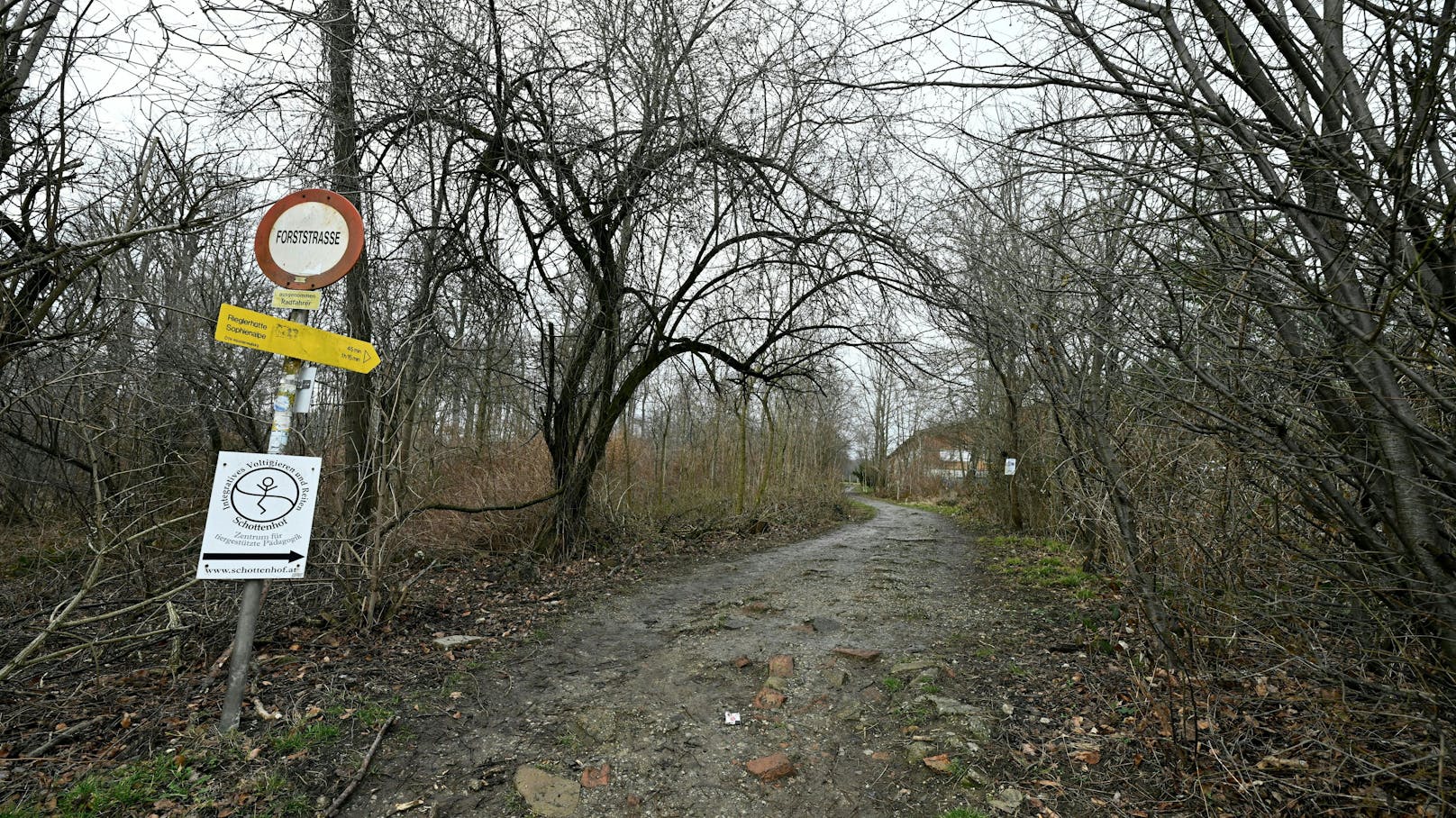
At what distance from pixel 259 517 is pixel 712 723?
241 cm

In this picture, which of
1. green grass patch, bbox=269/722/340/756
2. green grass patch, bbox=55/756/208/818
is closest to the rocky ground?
green grass patch, bbox=269/722/340/756

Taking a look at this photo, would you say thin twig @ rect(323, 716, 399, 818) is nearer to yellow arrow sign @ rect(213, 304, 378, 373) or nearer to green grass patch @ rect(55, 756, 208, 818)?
green grass patch @ rect(55, 756, 208, 818)

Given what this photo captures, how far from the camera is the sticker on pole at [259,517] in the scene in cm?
315

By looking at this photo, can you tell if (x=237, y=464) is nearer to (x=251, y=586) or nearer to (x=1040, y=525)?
(x=251, y=586)

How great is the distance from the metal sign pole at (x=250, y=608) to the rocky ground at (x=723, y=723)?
745mm

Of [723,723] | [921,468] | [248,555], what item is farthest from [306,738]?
[921,468]

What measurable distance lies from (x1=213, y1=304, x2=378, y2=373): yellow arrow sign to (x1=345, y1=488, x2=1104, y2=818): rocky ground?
6.06ft

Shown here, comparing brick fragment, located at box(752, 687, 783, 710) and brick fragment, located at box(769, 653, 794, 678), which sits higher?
brick fragment, located at box(769, 653, 794, 678)

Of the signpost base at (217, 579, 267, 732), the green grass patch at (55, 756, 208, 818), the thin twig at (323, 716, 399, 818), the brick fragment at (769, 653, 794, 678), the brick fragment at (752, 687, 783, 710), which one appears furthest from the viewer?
the brick fragment at (769, 653, 794, 678)

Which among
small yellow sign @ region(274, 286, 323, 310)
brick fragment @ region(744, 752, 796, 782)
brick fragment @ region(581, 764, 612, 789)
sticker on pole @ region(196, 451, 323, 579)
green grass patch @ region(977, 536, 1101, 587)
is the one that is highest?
small yellow sign @ region(274, 286, 323, 310)

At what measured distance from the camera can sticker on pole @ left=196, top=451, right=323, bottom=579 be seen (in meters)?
3.15

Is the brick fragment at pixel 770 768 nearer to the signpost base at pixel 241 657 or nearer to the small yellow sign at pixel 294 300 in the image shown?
the signpost base at pixel 241 657

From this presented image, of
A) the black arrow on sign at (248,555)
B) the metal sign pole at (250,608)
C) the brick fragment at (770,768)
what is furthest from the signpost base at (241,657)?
the brick fragment at (770,768)

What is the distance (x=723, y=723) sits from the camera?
372 centimetres
